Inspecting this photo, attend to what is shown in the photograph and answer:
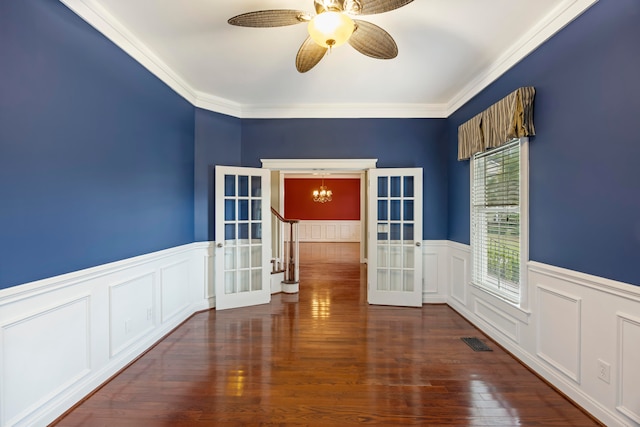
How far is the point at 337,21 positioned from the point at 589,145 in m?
1.87

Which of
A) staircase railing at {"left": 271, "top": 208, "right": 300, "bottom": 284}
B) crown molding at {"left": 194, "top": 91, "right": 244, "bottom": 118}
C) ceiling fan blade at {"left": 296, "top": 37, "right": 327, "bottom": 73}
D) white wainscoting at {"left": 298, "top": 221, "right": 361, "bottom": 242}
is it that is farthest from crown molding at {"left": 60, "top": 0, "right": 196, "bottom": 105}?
white wainscoting at {"left": 298, "top": 221, "right": 361, "bottom": 242}

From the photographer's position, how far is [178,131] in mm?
3461

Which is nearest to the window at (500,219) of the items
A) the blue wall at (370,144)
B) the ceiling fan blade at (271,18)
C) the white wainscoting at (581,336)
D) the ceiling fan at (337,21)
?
the white wainscoting at (581,336)

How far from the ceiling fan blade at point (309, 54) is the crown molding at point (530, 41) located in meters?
1.76

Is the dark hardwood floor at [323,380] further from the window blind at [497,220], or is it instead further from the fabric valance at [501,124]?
the fabric valance at [501,124]

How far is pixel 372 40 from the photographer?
2059 mm

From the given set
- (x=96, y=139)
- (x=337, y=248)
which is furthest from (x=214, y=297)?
(x=337, y=248)

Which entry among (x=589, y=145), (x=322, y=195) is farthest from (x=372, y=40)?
(x=322, y=195)

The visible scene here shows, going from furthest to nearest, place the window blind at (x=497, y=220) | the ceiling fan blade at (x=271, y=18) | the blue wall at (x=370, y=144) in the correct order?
the blue wall at (x=370, y=144)
the window blind at (x=497, y=220)
the ceiling fan blade at (x=271, y=18)

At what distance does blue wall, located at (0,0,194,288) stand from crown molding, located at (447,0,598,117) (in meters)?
3.50

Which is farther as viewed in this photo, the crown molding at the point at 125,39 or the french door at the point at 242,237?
the french door at the point at 242,237

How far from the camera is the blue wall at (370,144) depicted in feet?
13.8

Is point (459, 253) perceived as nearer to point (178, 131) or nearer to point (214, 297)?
point (214, 297)

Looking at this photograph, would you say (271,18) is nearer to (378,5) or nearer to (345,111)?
(378,5)
